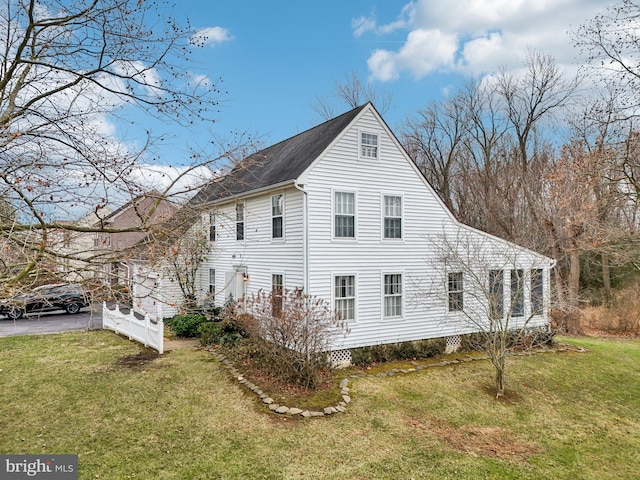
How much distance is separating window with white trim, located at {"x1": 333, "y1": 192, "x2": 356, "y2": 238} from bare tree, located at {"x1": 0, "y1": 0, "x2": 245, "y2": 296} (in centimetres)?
652

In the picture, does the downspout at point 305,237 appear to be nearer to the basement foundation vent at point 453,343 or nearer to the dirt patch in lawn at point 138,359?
the dirt patch in lawn at point 138,359

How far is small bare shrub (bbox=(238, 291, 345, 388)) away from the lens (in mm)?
9602

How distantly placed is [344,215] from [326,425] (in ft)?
20.0

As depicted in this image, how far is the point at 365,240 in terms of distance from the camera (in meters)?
11.9

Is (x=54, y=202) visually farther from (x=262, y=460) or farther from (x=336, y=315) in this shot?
(x=336, y=315)

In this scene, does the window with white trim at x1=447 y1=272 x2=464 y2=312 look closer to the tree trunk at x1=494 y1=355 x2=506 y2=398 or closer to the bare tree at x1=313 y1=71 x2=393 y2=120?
the tree trunk at x1=494 y1=355 x2=506 y2=398

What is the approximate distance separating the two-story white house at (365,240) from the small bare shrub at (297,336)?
0.65m

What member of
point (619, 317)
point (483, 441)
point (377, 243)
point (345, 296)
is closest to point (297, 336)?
point (345, 296)

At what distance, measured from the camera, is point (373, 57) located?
20500 mm

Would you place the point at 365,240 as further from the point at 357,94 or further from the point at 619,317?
the point at 357,94

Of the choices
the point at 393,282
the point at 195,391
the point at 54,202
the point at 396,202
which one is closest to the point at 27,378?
the point at 195,391

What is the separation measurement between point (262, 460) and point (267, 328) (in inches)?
161

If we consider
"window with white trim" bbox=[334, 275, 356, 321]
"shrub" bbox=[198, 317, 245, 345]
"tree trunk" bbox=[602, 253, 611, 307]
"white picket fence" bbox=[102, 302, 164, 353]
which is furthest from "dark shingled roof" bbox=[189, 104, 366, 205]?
"tree trunk" bbox=[602, 253, 611, 307]

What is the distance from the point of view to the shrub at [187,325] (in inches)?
597
